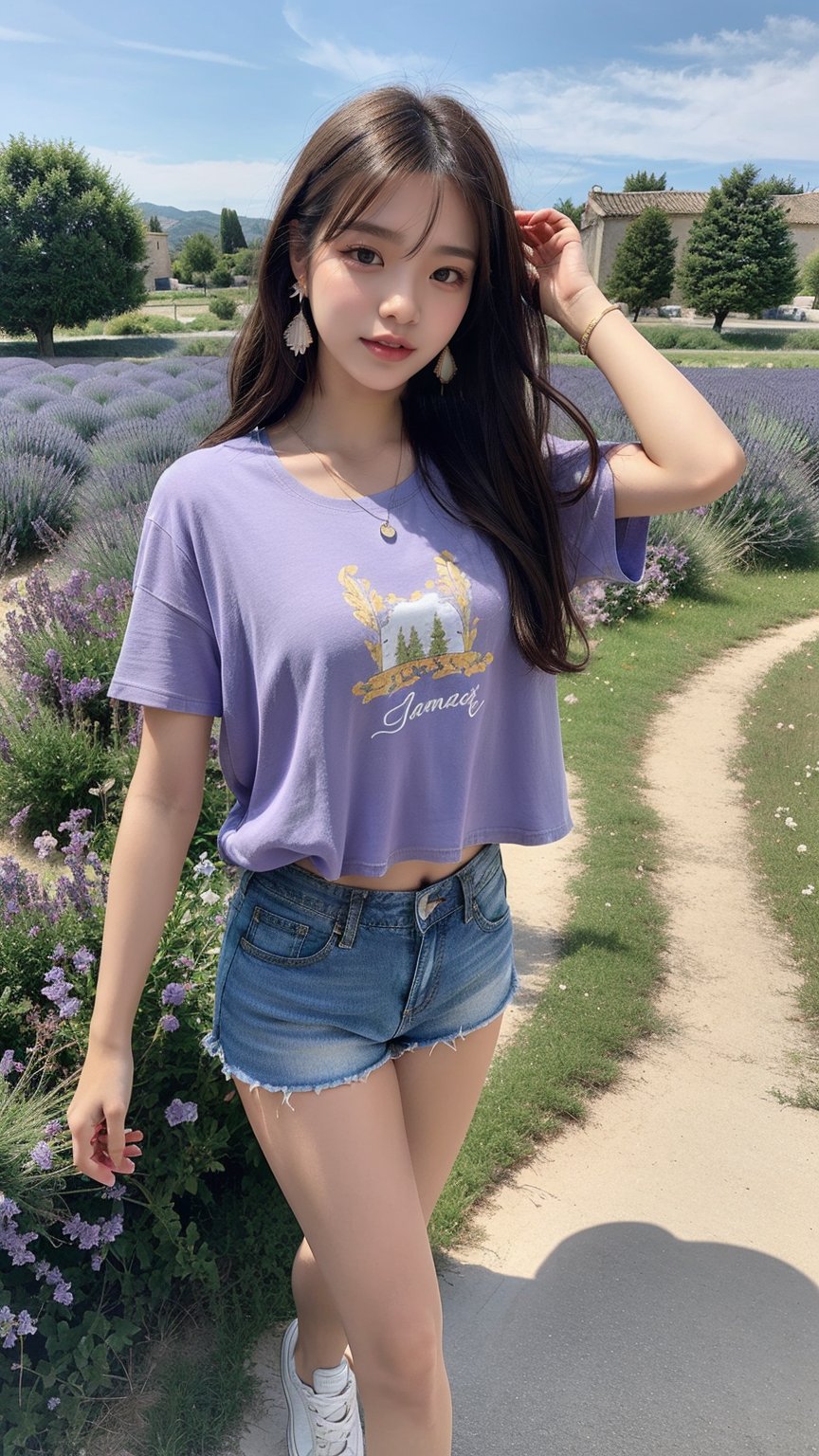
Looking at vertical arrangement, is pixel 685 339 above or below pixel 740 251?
below

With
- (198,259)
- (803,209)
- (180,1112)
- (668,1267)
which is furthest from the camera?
(198,259)

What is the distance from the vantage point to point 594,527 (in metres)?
1.64

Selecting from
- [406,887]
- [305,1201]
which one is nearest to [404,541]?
[406,887]

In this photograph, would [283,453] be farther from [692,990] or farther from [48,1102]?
[692,990]

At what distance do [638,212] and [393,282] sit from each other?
68.7m

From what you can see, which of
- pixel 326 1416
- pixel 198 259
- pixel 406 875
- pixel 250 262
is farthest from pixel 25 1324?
pixel 198 259

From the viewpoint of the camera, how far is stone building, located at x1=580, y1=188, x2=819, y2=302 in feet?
204

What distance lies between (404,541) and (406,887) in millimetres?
491

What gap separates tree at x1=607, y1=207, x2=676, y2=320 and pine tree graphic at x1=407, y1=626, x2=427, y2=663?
52423 millimetres

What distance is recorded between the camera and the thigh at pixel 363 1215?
1.34m

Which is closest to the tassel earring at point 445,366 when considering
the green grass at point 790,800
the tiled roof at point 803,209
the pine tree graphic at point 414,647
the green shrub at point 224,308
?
the pine tree graphic at point 414,647

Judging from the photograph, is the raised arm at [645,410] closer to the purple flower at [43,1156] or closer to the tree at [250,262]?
the tree at [250,262]

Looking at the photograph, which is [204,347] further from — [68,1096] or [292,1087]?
[292,1087]

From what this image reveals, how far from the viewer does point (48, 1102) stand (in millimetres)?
1932
